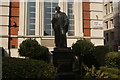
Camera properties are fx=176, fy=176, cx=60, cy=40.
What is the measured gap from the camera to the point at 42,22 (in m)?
12.1

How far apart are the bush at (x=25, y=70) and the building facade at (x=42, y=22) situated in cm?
693

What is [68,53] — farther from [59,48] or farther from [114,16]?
[114,16]

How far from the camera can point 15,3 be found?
12062 mm

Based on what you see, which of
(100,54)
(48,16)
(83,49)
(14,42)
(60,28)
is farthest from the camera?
(48,16)

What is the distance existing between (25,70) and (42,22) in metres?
7.54

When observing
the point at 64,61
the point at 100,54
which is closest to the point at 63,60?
the point at 64,61

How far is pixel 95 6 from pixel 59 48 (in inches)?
228

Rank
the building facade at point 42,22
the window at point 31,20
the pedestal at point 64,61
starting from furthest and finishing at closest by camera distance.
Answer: the window at point 31,20 < the building facade at point 42,22 < the pedestal at point 64,61

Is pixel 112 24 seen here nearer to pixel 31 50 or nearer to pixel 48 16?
pixel 48 16

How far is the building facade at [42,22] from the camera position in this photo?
11766 millimetres

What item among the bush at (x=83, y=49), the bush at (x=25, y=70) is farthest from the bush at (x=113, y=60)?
the bush at (x=25, y=70)

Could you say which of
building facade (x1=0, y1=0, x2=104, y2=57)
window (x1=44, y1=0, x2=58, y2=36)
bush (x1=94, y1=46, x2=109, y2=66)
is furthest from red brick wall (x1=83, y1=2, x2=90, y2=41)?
window (x1=44, y1=0, x2=58, y2=36)

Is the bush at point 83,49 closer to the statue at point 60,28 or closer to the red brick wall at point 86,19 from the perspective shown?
the red brick wall at point 86,19

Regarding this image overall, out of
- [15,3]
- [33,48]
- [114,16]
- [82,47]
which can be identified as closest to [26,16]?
[15,3]
